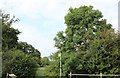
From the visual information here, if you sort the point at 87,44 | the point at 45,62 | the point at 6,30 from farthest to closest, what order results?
the point at 45,62 < the point at 87,44 < the point at 6,30

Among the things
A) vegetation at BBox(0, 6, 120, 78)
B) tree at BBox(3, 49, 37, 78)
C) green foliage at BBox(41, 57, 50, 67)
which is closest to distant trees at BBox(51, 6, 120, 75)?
vegetation at BBox(0, 6, 120, 78)

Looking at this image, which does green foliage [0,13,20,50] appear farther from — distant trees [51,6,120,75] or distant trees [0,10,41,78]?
distant trees [51,6,120,75]

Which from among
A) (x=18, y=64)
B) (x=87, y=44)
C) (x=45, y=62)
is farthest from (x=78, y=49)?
(x=18, y=64)

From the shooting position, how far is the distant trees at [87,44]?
18281mm

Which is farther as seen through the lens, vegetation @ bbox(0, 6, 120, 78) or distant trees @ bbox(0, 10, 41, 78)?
vegetation @ bbox(0, 6, 120, 78)

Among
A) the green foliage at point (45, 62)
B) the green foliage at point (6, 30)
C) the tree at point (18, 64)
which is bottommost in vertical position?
the tree at point (18, 64)

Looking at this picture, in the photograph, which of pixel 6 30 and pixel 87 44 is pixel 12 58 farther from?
pixel 87 44

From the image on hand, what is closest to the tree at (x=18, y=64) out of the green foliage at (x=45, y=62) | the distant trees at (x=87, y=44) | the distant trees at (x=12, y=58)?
the distant trees at (x=12, y=58)

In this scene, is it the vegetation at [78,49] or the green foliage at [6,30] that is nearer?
the green foliage at [6,30]

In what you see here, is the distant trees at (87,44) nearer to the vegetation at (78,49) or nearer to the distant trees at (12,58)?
the vegetation at (78,49)

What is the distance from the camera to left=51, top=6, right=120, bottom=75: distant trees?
720 inches

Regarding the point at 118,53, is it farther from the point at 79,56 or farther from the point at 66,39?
the point at 66,39

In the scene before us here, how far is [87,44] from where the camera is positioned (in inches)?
763

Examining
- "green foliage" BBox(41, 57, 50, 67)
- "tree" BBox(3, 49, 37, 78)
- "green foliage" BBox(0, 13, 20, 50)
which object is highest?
"green foliage" BBox(0, 13, 20, 50)
